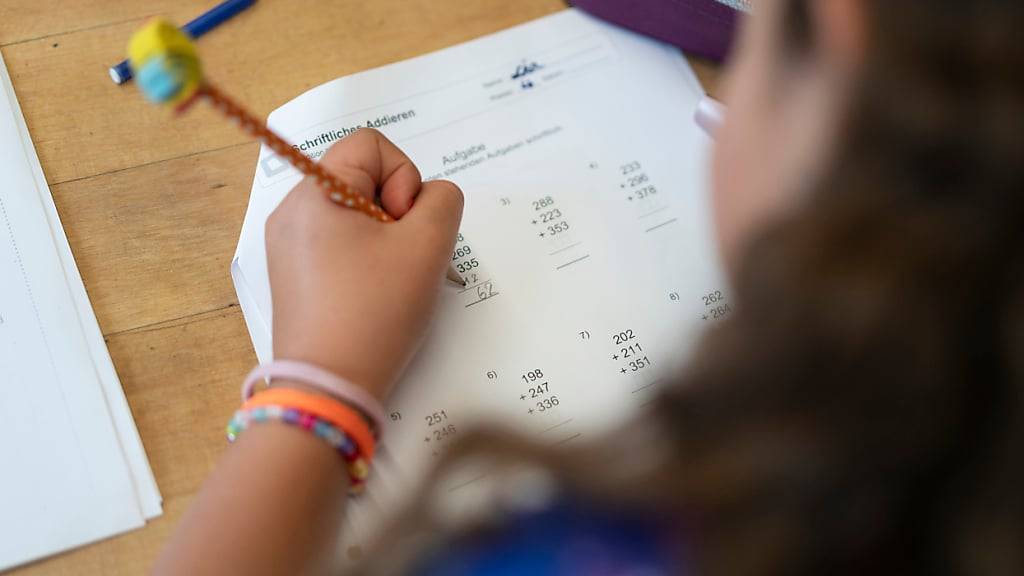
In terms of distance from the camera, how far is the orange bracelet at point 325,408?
0.44m

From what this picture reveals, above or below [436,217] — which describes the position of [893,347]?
above

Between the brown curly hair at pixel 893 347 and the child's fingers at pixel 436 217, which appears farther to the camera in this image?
the child's fingers at pixel 436 217

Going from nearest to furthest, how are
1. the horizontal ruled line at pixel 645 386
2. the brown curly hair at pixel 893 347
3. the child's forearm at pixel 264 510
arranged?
1. the brown curly hair at pixel 893 347
2. the child's forearm at pixel 264 510
3. the horizontal ruled line at pixel 645 386

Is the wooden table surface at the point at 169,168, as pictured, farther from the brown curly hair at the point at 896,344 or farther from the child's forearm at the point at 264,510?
the brown curly hair at the point at 896,344

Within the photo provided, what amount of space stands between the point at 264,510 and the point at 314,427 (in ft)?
0.15

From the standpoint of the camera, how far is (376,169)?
508 millimetres

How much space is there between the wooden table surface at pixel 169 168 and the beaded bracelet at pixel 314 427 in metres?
0.05

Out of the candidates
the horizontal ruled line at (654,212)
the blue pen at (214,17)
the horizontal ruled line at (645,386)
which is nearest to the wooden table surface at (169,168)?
the blue pen at (214,17)

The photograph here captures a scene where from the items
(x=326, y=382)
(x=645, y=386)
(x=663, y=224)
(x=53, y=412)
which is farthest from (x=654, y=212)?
(x=53, y=412)

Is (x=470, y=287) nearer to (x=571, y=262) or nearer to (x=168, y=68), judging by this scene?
(x=571, y=262)

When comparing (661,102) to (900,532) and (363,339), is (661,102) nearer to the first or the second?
(363,339)

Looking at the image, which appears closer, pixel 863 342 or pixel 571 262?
pixel 863 342

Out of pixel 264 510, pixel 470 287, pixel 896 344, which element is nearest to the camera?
pixel 896 344

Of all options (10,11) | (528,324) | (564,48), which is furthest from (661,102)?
(10,11)
